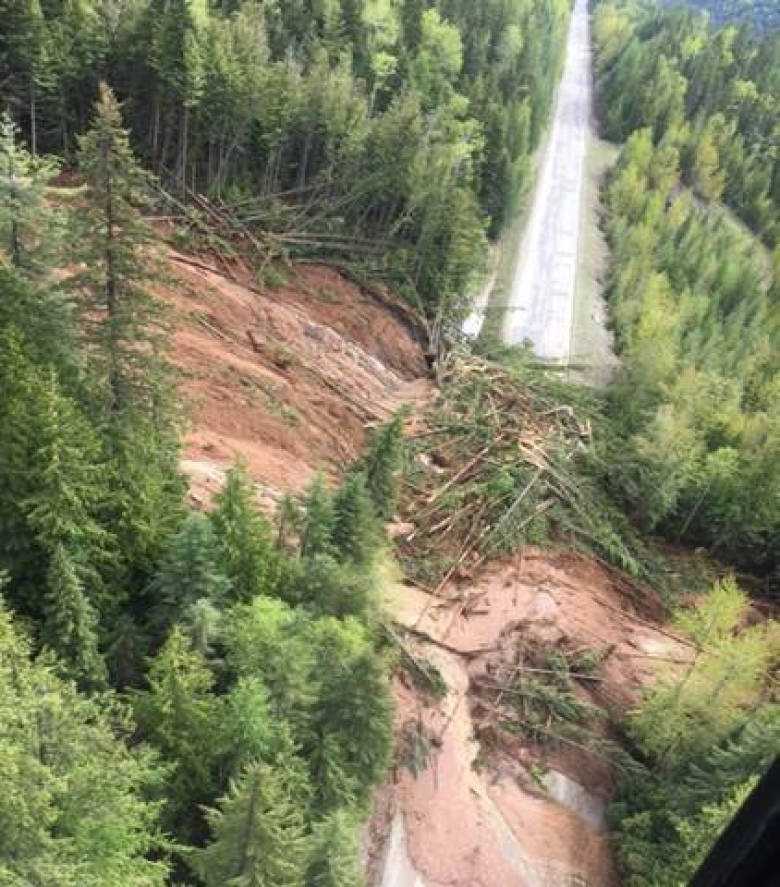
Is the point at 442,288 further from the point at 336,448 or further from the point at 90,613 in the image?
the point at 90,613

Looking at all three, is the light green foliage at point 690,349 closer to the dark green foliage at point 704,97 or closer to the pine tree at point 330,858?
the dark green foliage at point 704,97

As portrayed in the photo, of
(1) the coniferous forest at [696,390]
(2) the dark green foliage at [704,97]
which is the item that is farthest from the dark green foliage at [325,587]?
(2) the dark green foliage at [704,97]

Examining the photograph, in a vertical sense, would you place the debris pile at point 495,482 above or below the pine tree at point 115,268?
below

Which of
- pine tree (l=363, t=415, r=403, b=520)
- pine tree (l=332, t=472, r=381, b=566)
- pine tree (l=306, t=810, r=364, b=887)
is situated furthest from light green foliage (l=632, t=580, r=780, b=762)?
pine tree (l=306, t=810, r=364, b=887)

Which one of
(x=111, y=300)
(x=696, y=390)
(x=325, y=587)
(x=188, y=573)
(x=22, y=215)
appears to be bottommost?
(x=696, y=390)

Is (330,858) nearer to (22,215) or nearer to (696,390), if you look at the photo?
(22,215)

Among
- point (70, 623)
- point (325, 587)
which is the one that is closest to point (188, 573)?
point (70, 623)

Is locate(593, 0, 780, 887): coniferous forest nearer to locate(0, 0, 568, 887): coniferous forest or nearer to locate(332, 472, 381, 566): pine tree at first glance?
locate(0, 0, 568, 887): coniferous forest
